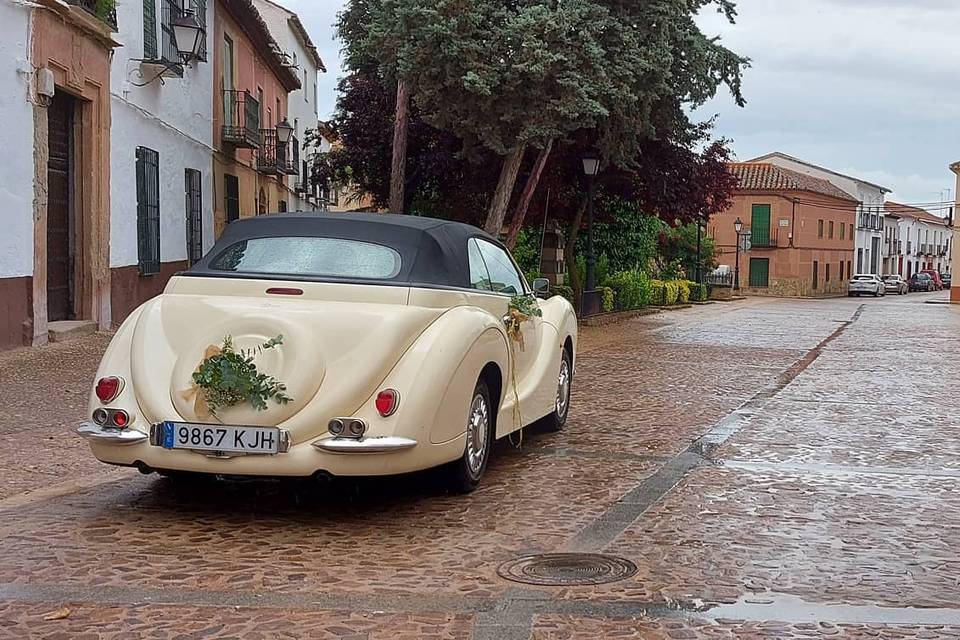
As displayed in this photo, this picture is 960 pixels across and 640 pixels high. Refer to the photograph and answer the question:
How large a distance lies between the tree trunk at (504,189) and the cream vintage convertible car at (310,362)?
500 inches

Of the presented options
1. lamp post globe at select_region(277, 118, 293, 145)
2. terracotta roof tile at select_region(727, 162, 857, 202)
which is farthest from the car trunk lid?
terracotta roof tile at select_region(727, 162, 857, 202)

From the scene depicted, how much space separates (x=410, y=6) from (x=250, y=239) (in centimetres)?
1158

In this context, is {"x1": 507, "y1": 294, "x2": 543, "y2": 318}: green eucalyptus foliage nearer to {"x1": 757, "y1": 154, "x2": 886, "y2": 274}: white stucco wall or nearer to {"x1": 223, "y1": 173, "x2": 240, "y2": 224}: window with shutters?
{"x1": 223, "y1": 173, "x2": 240, "y2": 224}: window with shutters

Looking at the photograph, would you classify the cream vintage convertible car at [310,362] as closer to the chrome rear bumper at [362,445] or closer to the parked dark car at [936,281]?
the chrome rear bumper at [362,445]

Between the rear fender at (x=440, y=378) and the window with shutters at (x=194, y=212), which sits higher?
the window with shutters at (x=194, y=212)

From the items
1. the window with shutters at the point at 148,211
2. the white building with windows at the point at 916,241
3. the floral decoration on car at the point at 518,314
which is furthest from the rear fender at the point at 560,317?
the white building with windows at the point at 916,241

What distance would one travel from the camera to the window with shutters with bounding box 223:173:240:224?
23703 millimetres

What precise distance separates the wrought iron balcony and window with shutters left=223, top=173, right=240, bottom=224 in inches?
30.6

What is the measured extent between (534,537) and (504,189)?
1454cm

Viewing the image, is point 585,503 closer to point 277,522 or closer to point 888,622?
point 277,522

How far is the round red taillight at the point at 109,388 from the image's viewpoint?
562 cm

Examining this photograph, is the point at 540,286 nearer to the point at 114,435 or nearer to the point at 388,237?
the point at 388,237

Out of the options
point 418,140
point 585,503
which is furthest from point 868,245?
point 585,503

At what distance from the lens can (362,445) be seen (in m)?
5.32
